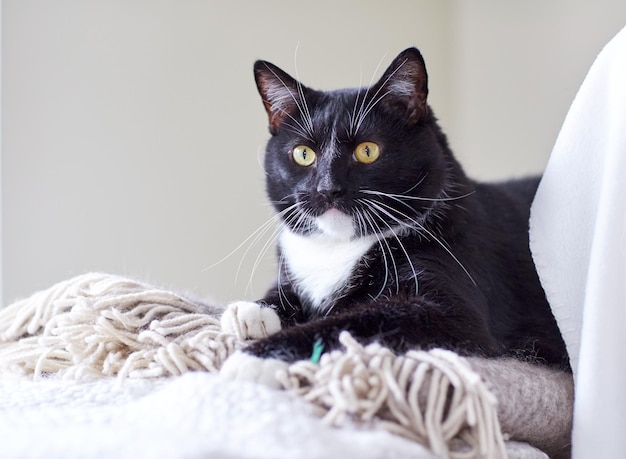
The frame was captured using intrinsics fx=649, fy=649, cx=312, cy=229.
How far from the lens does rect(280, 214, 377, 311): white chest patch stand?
112cm

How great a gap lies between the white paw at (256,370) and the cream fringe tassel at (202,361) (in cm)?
2

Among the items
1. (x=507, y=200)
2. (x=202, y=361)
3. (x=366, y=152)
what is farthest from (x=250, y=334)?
(x=507, y=200)

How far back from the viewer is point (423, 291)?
989mm

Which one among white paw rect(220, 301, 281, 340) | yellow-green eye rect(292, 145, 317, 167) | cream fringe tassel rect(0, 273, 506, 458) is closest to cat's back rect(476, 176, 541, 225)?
yellow-green eye rect(292, 145, 317, 167)

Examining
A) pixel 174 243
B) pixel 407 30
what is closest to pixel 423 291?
pixel 174 243

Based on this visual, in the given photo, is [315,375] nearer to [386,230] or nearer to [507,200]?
[386,230]

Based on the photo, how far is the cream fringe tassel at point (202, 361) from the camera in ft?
2.19

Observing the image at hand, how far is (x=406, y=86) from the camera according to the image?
1.14 m

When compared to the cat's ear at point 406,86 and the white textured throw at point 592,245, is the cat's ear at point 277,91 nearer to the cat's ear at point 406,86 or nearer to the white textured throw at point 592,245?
the cat's ear at point 406,86

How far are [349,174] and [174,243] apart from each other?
122cm

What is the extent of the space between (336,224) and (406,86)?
0.92ft

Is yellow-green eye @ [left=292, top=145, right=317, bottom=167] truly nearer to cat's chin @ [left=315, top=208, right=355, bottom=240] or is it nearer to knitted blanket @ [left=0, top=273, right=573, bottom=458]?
cat's chin @ [left=315, top=208, right=355, bottom=240]

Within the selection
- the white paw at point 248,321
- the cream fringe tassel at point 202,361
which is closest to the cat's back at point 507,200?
the white paw at point 248,321

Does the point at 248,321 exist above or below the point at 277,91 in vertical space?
below
